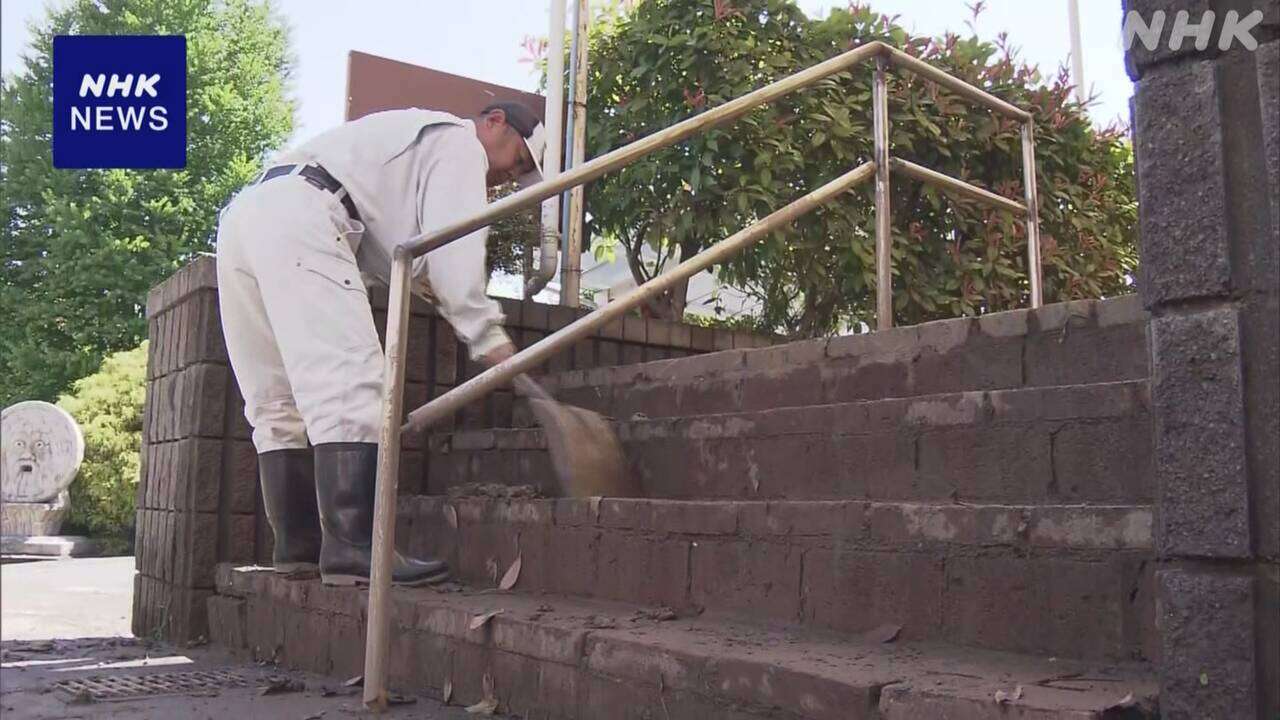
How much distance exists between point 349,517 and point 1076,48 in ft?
21.4

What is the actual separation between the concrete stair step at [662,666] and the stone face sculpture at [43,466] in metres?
7.87

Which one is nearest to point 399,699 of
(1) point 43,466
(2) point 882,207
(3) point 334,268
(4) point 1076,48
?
(3) point 334,268

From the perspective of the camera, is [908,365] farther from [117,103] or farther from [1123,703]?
[117,103]

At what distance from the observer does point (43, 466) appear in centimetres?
983

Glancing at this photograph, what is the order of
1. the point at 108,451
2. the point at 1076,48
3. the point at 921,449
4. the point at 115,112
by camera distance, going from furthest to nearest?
1. the point at 108,451
2. the point at 1076,48
3. the point at 115,112
4. the point at 921,449

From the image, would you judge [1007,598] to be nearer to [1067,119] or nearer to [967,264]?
[967,264]

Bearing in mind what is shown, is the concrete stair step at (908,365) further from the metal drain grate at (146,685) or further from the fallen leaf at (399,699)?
the metal drain grate at (146,685)

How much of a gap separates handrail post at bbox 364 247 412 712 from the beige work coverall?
1.34ft

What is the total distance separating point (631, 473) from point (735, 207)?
2178 mm

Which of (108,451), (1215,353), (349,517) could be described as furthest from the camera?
(108,451)

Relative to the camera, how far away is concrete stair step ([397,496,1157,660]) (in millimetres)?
1610

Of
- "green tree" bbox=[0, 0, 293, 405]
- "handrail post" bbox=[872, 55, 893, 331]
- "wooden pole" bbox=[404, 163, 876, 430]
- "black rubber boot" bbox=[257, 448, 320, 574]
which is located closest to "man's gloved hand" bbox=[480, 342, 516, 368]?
"wooden pole" bbox=[404, 163, 876, 430]

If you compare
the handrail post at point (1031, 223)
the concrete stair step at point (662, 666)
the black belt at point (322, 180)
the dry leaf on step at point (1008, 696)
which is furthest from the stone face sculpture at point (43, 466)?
the dry leaf on step at point (1008, 696)
